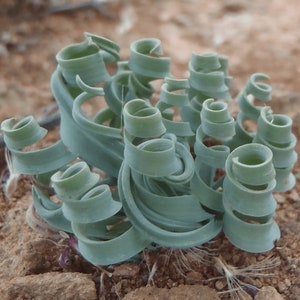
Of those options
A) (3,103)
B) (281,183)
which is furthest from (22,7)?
(281,183)

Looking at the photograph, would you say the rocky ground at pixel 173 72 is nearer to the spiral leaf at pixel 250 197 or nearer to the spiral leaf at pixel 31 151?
the spiral leaf at pixel 250 197

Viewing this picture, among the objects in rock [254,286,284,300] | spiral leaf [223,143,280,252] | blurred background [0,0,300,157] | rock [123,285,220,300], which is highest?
spiral leaf [223,143,280,252]

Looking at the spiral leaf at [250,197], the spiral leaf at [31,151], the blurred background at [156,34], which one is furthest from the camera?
the blurred background at [156,34]

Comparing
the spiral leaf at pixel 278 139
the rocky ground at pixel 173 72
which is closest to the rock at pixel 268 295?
the rocky ground at pixel 173 72

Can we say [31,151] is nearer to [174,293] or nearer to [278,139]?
[174,293]

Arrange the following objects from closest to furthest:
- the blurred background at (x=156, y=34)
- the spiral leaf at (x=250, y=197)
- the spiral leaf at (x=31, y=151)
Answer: the spiral leaf at (x=250, y=197), the spiral leaf at (x=31, y=151), the blurred background at (x=156, y=34)

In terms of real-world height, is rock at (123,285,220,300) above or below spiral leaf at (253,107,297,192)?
below

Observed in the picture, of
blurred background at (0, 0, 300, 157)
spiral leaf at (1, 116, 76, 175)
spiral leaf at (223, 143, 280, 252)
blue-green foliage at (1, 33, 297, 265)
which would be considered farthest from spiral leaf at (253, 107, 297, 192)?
blurred background at (0, 0, 300, 157)

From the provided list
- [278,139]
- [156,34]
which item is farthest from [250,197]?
[156,34]

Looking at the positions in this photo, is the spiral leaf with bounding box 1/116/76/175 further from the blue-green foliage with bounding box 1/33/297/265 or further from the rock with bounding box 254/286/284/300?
the rock with bounding box 254/286/284/300
